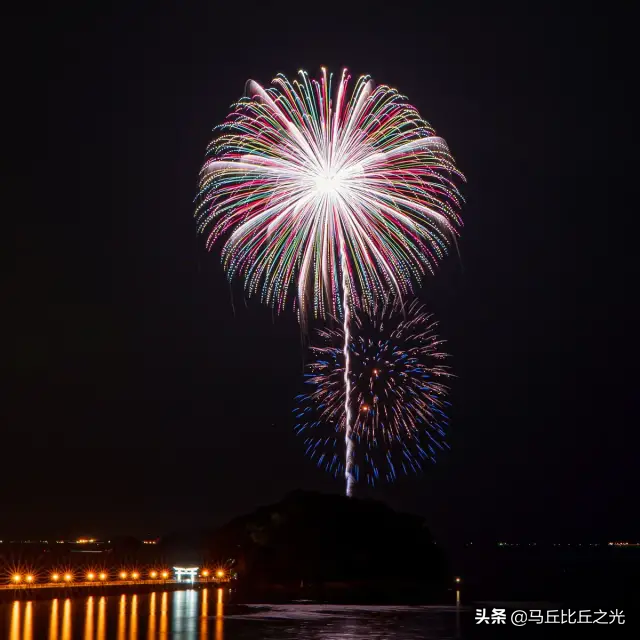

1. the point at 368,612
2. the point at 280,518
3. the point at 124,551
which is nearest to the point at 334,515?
the point at 280,518

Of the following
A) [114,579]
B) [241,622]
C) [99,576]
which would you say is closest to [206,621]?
[241,622]

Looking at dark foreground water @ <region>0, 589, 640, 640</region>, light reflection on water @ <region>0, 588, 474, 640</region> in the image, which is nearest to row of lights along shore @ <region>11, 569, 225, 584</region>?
light reflection on water @ <region>0, 588, 474, 640</region>

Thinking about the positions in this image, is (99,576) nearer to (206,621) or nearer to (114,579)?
(114,579)

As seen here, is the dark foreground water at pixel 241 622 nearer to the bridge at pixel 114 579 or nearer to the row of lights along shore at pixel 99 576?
the bridge at pixel 114 579

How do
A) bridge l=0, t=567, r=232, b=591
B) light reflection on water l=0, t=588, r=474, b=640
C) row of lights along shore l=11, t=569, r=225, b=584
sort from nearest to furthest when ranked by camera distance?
light reflection on water l=0, t=588, r=474, b=640
bridge l=0, t=567, r=232, b=591
row of lights along shore l=11, t=569, r=225, b=584

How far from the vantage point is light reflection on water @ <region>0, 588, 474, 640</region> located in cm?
4488

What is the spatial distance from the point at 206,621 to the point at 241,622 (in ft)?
7.01

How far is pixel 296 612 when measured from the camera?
6188 cm

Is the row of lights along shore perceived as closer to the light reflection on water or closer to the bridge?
the bridge

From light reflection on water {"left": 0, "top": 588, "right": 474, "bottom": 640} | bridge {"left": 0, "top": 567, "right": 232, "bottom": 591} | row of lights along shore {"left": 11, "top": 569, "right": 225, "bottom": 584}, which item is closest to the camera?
light reflection on water {"left": 0, "top": 588, "right": 474, "bottom": 640}

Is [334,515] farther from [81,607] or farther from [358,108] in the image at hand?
[358,108]

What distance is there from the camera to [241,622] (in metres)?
53.0

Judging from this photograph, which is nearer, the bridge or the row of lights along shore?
the bridge

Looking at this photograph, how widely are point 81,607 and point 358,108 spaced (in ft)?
122
